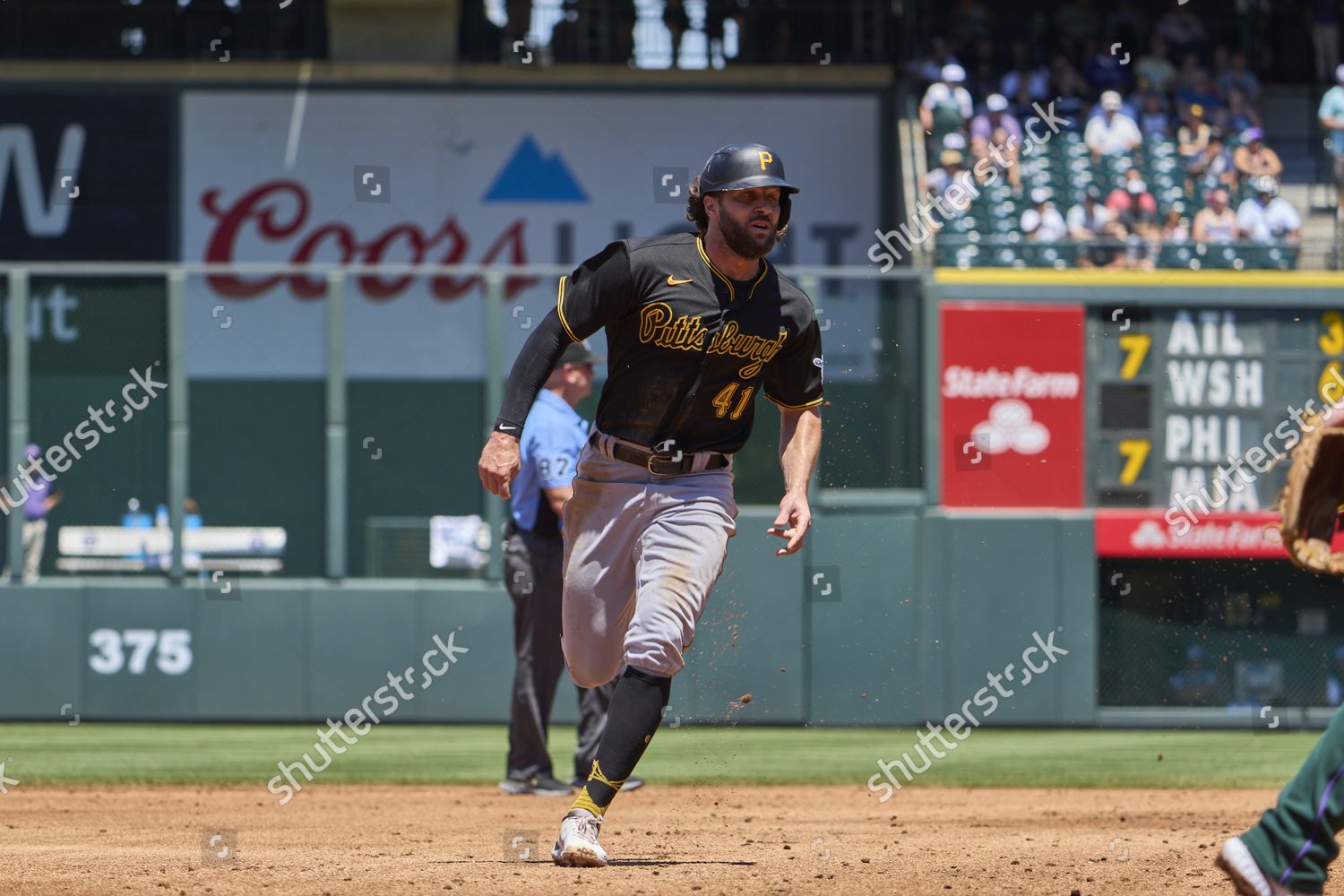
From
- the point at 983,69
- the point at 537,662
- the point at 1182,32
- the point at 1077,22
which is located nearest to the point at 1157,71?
the point at 1182,32

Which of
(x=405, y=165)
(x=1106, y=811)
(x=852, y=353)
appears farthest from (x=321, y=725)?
(x=405, y=165)

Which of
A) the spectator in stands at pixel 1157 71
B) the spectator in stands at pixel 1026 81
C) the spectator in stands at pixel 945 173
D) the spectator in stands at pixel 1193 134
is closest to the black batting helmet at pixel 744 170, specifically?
the spectator in stands at pixel 945 173

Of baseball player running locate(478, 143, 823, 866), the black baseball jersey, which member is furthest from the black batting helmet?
the black baseball jersey

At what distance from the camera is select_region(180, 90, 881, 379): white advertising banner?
59.6ft

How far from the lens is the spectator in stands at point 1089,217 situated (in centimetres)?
1527

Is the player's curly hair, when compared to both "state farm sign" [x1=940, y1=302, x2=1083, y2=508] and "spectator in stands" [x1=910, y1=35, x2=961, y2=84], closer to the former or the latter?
"state farm sign" [x1=940, y1=302, x2=1083, y2=508]

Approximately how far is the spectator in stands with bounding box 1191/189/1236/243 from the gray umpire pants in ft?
28.6

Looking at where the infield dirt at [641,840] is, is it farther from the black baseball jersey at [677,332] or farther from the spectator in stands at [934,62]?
the spectator in stands at [934,62]

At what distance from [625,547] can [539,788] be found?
3.27 meters

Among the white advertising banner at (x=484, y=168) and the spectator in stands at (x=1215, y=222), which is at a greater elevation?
the white advertising banner at (x=484, y=168)

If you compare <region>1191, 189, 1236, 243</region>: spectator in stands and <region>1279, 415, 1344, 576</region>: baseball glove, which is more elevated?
<region>1191, 189, 1236, 243</region>: spectator in stands

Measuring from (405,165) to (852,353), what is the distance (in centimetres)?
734

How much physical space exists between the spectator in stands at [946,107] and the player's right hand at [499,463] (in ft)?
40.3

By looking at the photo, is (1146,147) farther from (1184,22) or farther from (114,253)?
(114,253)
